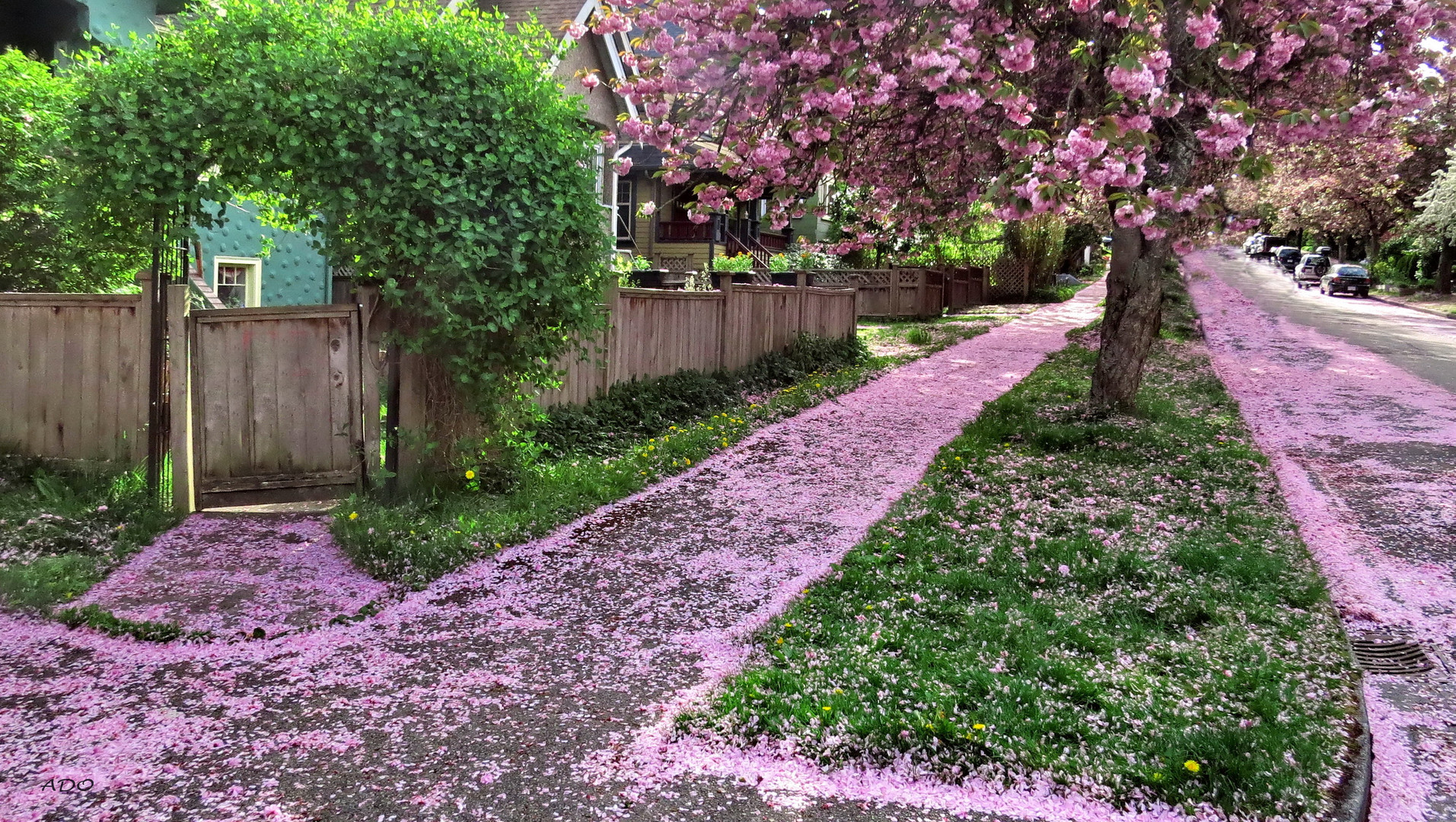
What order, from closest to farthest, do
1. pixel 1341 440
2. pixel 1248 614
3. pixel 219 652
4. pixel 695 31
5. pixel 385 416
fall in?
pixel 219 652
pixel 1248 614
pixel 385 416
pixel 695 31
pixel 1341 440

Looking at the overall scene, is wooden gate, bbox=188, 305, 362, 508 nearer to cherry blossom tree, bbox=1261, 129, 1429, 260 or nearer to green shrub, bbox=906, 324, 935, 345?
green shrub, bbox=906, 324, 935, 345

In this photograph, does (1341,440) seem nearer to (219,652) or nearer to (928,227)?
(928,227)

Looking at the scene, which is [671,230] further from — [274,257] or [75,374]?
[75,374]

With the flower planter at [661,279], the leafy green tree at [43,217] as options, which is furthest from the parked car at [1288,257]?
the leafy green tree at [43,217]

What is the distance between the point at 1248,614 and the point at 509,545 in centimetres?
433

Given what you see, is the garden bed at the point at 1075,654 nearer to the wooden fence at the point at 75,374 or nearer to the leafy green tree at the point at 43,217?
the leafy green tree at the point at 43,217

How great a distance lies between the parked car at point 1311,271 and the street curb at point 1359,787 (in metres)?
51.9

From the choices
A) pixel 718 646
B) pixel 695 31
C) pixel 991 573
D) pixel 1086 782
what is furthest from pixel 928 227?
pixel 1086 782

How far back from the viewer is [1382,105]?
839 centimetres

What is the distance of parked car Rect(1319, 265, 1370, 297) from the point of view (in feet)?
136

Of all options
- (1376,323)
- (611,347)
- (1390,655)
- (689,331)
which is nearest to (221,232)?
(611,347)

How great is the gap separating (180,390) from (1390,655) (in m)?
7.41

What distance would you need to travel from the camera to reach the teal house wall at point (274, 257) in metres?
12.9

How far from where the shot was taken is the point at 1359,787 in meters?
3.48
